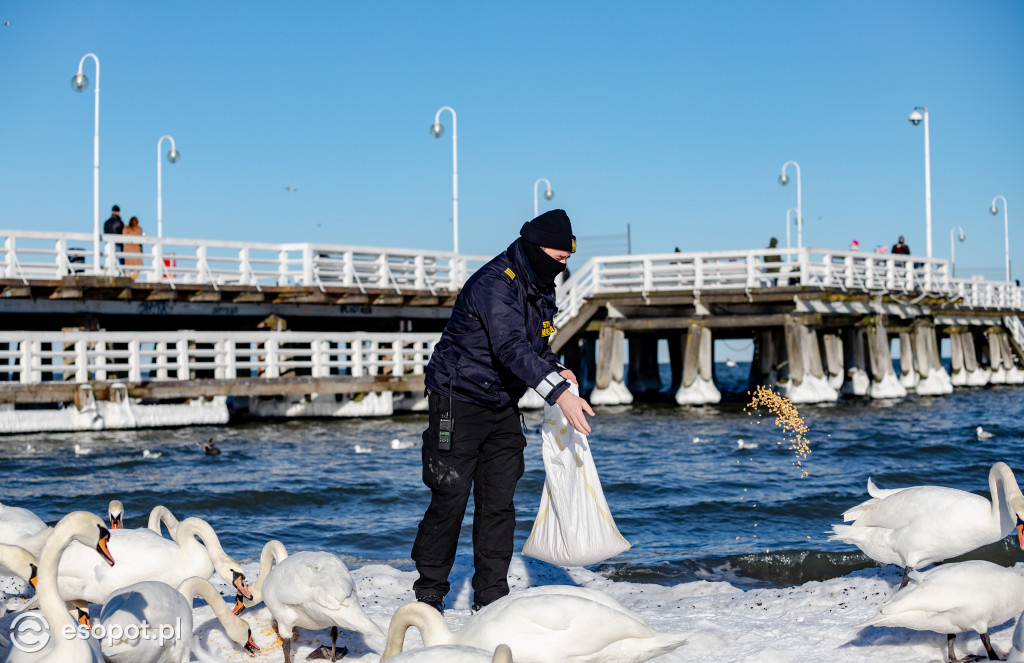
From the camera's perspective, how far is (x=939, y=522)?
4992mm

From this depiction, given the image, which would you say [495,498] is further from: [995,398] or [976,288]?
[976,288]

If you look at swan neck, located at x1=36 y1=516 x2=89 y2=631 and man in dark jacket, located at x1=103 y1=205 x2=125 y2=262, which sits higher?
man in dark jacket, located at x1=103 y1=205 x2=125 y2=262

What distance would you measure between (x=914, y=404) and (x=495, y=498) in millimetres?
24934

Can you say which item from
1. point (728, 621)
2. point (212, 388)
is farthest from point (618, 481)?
point (212, 388)

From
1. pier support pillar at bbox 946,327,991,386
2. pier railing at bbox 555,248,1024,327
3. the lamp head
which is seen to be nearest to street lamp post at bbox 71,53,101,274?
the lamp head

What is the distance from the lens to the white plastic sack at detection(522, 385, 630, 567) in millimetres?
5000

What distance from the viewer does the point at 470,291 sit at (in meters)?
4.62

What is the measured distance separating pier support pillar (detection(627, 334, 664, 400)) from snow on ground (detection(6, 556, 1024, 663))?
27580mm

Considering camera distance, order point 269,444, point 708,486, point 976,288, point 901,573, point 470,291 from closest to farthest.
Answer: point 470,291
point 901,573
point 708,486
point 269,444
point 976,288

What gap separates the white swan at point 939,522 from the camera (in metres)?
4.87

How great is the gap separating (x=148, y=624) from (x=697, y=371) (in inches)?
942

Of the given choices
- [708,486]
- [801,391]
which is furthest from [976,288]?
[708,486]

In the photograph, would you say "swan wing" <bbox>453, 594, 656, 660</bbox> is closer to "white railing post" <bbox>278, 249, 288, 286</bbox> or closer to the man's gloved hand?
the man's gloved hand

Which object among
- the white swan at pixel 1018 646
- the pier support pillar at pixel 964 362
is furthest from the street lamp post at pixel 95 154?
the pier support pillar at pixel 964 362
